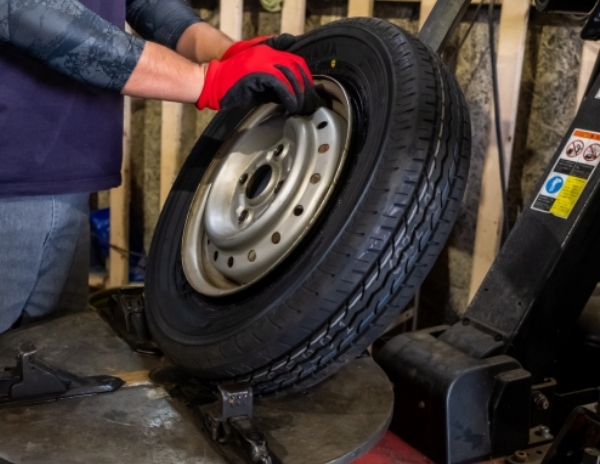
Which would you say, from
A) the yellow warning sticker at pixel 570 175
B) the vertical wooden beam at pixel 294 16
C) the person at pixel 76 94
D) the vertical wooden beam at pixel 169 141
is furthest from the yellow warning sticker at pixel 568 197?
the vertical wooden beam at pixel 169 141

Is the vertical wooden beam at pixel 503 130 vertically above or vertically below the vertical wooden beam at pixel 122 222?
above

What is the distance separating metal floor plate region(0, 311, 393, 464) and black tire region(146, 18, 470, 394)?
0.24 ft

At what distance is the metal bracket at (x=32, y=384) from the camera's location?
4.25ft

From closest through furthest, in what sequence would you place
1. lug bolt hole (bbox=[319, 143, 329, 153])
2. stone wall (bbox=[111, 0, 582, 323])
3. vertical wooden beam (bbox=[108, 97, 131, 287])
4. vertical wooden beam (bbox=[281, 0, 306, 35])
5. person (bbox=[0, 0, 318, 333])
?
person (bbox=[0, 0, 318, 333]) < lug bolt hole (bbox=[319, 143, 329, 153]) < stone wall (bbox=[111, 0, 582, 323]) < vertical wooden beam (bbox=[281, 0, 306, 35]) < vertical wooden beam (bbox=[108, 97, 131, 287])

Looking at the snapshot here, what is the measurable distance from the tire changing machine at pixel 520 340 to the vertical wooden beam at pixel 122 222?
193 centimetres

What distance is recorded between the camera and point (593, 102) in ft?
5.24

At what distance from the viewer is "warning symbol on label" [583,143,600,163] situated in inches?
60.2

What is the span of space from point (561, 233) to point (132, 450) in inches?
36.5

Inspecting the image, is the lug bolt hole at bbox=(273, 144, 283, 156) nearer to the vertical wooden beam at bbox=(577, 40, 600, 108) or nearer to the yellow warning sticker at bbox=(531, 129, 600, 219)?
the yellow warning sticker at bbox=(531, 129, 600, 219)

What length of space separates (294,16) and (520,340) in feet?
5.16

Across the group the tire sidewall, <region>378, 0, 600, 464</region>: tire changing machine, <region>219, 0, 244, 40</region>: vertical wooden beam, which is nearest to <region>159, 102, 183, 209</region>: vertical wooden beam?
<region>219, 0, 244, 40</region>: vertical wooden beam

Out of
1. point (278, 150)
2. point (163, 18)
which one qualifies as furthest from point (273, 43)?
point (163, 18)

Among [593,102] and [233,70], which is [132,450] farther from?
[593,102]

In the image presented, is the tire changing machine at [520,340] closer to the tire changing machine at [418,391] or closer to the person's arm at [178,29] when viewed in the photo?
the tire changing machine at [418,391]
